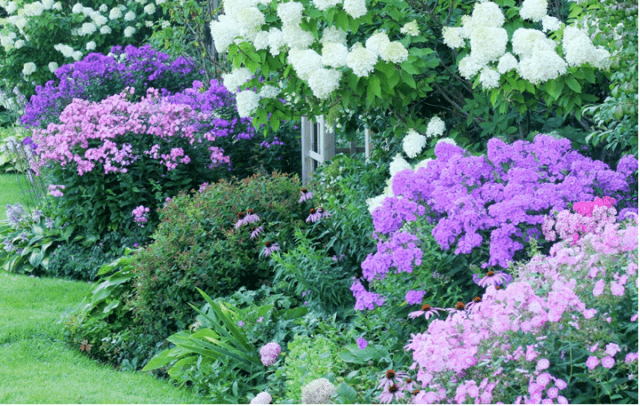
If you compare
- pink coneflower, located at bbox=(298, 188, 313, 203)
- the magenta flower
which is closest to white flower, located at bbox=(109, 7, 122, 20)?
pink coneflower, located at bbox=(298, 188, 313, 203)

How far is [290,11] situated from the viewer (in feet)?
13.3

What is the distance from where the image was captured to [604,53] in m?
3.59

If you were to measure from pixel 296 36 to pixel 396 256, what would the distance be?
1.66 m

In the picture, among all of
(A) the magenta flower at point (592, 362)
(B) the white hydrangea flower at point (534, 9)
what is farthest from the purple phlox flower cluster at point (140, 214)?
(A) the magenta flower at point (592, 362)

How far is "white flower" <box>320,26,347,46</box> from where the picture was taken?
4230 mm

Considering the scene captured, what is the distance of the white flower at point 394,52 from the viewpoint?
384 centimetres

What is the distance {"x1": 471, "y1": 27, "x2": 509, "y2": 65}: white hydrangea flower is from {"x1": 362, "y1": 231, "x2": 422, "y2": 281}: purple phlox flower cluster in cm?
114

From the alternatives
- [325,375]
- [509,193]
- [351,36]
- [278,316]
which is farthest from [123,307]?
[509,193]

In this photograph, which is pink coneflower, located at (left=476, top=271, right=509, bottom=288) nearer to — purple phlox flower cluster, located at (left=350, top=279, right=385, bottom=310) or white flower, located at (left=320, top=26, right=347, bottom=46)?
purple phlox flower cluster, located at (left=350, top=279, right=385, bottom=310)

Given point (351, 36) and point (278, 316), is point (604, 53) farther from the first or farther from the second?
point (278, 316)

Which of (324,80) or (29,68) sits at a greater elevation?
(29,68)

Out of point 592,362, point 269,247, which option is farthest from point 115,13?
point 592,362

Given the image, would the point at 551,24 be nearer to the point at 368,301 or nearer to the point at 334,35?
the point at 334,35

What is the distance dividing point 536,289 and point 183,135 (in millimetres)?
4311
